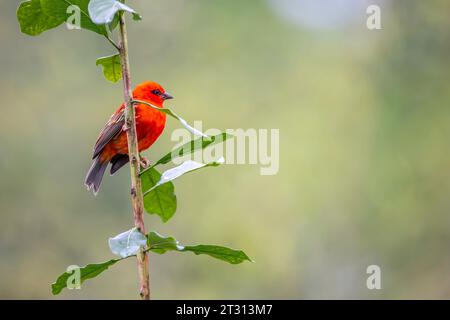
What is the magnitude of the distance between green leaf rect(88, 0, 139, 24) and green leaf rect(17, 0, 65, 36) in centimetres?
32

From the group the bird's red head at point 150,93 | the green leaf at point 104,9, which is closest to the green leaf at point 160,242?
the green leaf at point 104,9

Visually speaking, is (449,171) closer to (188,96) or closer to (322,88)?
(322,88)

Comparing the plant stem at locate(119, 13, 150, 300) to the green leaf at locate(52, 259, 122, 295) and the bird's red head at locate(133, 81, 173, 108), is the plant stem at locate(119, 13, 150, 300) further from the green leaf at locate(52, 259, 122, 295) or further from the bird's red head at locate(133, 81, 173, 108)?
the bird's red head at locate(133, 81, 173, 108)

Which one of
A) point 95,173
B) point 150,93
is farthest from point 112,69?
point 150,93

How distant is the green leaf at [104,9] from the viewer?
5.86 ft

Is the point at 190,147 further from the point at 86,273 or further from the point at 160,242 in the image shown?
the point at 86,273

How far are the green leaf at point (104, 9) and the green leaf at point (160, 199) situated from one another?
25.7 inches

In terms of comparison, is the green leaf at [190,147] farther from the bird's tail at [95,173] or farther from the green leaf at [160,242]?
the bird's tail at [95,173]

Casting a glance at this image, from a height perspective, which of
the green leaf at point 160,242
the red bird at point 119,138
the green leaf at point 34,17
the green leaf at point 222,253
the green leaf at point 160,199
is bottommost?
the green leaf at point 222,253

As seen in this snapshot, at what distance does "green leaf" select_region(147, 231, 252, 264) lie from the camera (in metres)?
1.84

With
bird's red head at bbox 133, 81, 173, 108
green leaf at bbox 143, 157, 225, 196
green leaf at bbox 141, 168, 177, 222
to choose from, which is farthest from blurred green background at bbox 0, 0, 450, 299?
green leaf at bbox 143, 157, 225, 196

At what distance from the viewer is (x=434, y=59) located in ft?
36.8

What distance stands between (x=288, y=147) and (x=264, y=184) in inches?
32.7

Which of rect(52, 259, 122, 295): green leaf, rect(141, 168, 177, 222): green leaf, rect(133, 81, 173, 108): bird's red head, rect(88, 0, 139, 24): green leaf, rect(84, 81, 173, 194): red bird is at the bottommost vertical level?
rect(52, 259, 122, 295): green leaf
